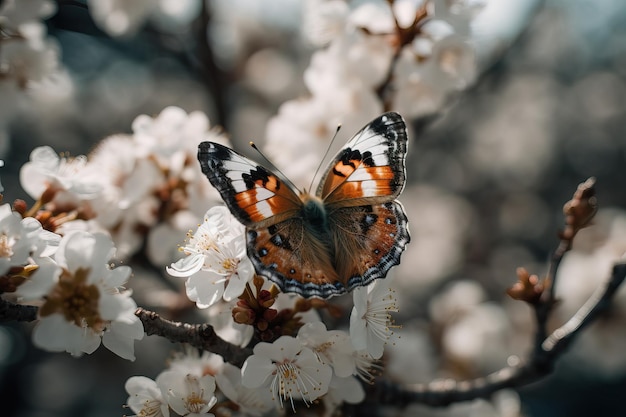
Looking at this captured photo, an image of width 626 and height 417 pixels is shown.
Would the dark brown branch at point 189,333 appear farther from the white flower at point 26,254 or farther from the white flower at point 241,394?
the white flower at point 26,254

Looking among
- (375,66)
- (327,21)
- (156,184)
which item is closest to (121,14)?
(327,21)

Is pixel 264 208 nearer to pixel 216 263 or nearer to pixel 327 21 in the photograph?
pixel 216 263

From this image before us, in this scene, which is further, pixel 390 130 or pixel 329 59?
pixel 329 59

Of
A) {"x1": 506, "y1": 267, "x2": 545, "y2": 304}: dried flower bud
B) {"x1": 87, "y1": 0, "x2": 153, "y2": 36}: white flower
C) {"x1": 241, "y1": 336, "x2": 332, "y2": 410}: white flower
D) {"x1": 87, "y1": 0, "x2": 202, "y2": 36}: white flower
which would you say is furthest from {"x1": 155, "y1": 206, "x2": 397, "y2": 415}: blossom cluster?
{"x1": 87, "y1": 0, "x2": 153, "y2": 36}: white flower

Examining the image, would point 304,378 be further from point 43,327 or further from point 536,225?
point 536,225

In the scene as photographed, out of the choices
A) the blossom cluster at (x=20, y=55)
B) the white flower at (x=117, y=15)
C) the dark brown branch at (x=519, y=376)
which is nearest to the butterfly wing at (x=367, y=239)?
the dark brown branch at (x=519, y=376)

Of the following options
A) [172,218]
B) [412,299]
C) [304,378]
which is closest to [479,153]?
[412,299]

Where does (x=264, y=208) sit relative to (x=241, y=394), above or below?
above

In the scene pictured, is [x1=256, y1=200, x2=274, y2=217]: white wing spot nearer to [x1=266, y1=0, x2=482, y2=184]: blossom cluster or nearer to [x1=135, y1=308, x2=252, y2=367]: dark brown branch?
[x1=135, y1=308, x2=252, y2=367]: dark brown branch
